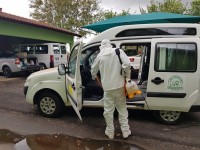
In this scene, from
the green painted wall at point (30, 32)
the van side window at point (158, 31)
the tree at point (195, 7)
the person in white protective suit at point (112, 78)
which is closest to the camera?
the person in white protective suit at point (112, 78)

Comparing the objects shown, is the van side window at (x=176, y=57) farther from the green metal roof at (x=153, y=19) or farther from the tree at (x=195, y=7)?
the tree at (x=195, y=7)

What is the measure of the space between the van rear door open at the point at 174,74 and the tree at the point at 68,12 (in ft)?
91.3

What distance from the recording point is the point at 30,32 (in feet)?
55.7

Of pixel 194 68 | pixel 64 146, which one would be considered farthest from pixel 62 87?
pixel 194 68

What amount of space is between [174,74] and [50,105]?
2896 mm

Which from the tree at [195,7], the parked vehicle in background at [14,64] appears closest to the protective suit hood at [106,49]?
the parked vehicle in background at [14,64]

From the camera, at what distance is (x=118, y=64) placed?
4996 millimetres

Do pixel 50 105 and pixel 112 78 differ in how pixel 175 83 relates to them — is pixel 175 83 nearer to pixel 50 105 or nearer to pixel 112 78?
pixel 112 78

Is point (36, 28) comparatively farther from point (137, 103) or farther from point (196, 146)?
point (196, 146)

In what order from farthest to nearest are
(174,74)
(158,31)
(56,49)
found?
(56,49), (158,31), (174,74)

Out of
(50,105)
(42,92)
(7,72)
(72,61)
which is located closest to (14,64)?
(7,72)

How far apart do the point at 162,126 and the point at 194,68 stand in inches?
55.4

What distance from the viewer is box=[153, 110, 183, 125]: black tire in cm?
605

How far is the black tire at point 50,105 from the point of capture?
6.51 metres
